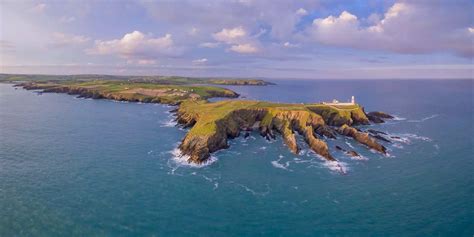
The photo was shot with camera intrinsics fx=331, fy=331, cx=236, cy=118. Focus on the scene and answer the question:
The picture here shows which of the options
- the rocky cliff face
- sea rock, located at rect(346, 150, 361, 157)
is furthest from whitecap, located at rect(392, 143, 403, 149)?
the rocky cliff face

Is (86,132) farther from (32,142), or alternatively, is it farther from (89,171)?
(89,171)

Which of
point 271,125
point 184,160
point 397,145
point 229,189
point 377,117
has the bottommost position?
point 229,189

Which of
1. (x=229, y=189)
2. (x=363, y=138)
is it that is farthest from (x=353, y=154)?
(x=229, y=189)

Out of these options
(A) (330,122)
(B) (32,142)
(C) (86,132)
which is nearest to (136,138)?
(C) (86,132)

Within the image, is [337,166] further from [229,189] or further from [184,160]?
[184,160]

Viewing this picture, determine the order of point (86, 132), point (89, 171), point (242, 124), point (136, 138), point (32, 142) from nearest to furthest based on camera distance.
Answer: point (89, 171) < point (32, 142) < point (136, 138) < point (86, 132) < point (242, 124)

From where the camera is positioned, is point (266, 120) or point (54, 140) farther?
point (266, 120)
